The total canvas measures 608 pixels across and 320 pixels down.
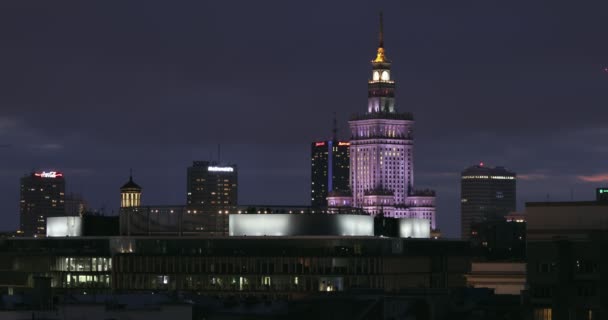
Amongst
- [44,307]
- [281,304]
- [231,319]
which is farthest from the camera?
[281,304]

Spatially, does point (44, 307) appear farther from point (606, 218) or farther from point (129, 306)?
point (606, 218)

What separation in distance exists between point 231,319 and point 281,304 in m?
14.4

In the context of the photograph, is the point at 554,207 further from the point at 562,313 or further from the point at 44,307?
the point at 44,307

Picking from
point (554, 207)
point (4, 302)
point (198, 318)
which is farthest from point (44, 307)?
point (554, 207)

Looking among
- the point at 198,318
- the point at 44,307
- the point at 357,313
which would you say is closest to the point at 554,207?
the point at 357,313

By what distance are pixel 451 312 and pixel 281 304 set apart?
15.4m

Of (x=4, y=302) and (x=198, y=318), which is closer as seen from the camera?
(x=4, y=302)

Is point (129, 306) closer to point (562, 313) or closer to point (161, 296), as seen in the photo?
point (161, 296)

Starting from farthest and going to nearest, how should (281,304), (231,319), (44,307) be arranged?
1. (281,304)
2. (231,319)
3. (44,307)

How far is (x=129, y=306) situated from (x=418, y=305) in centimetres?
2713

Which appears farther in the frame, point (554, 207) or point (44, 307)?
point (554, 207)

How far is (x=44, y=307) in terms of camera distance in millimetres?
153125

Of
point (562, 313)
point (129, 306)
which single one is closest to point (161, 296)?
point (129, 306)

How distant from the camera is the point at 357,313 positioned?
17112 cm
